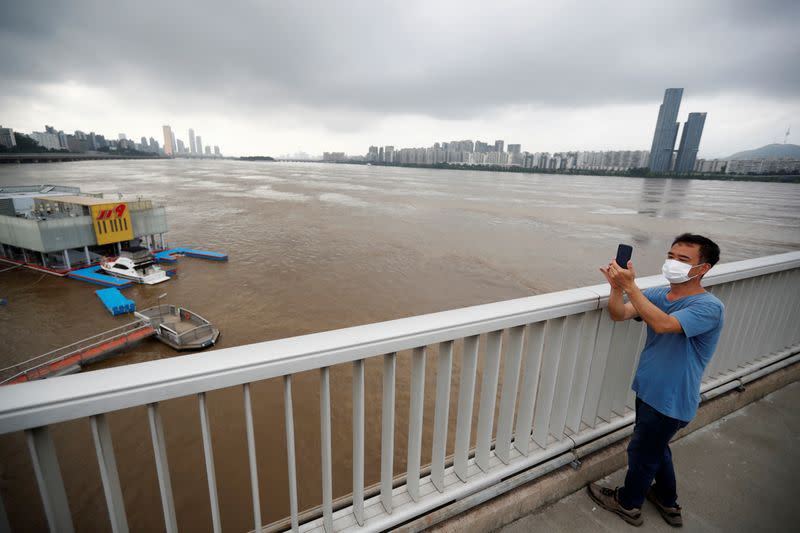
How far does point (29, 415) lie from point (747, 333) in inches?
188

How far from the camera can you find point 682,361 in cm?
213

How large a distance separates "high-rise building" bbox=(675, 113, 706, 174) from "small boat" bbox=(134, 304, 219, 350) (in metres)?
178

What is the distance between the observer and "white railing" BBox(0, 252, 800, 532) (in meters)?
1.23

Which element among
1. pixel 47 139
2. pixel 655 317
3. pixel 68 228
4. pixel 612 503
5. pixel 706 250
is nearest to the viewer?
pixel 655 317

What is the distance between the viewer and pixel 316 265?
25.2 metres

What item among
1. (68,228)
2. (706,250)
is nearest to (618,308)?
(706,250)

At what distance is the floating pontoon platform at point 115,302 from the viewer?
1783cm

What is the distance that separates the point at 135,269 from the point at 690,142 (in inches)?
7184

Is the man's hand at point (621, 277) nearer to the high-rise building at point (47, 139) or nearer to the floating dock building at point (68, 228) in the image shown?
the floating dock building at point (68, 228)

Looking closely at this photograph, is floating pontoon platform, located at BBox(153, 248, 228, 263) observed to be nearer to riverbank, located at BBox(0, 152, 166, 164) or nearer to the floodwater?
the floodwater

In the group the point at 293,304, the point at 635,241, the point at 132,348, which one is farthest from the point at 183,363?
the point at 635,241

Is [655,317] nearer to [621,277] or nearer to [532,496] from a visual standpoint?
[621,277]

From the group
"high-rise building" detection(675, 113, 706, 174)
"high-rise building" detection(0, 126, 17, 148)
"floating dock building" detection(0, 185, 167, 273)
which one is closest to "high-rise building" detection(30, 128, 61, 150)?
"high-rise building" detection(0, 126, 17, 148)

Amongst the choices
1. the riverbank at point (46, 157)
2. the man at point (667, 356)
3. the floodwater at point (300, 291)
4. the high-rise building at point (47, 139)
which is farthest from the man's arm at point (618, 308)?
the high-rise building at point (47, 139)
